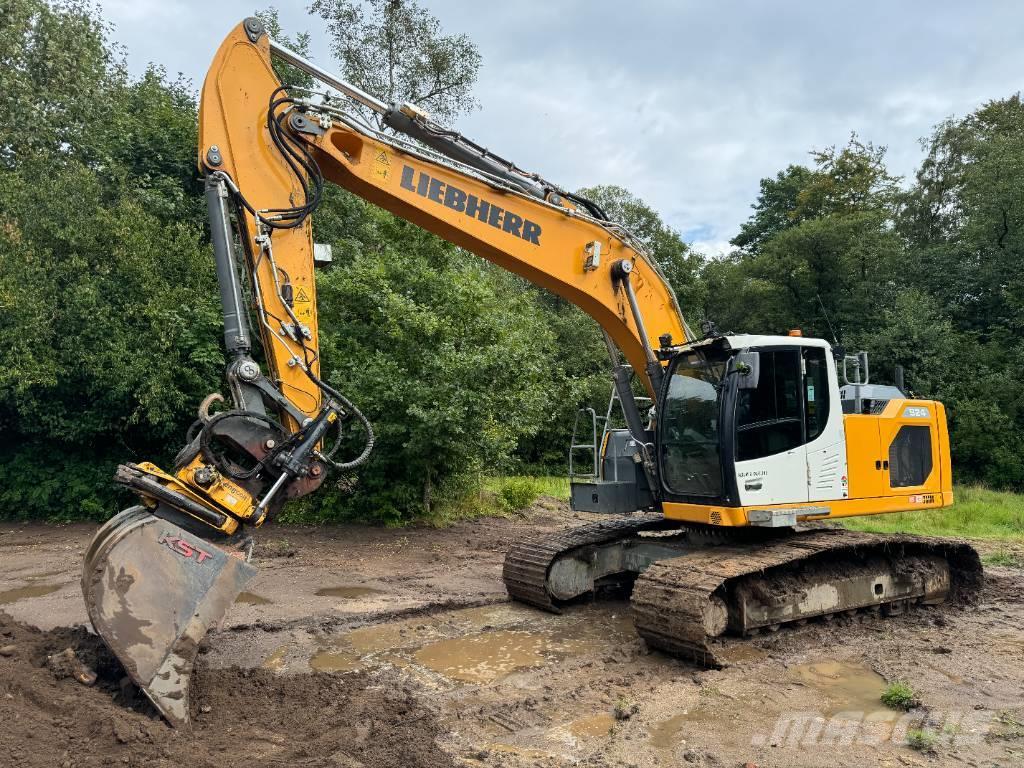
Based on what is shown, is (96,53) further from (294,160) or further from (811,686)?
(811,686)

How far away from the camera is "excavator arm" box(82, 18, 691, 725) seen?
14.7 feet

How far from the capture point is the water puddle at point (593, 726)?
4.65 m

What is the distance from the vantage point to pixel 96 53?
2039cm

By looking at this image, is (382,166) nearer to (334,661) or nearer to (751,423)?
(751,423)

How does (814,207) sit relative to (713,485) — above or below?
above

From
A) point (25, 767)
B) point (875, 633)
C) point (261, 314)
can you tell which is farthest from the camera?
point (875, 633)

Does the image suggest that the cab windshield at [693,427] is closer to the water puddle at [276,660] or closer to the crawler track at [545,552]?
the crawler track at [545,552]

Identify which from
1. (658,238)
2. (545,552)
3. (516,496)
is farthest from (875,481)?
(658,238)

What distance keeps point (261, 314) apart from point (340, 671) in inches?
106

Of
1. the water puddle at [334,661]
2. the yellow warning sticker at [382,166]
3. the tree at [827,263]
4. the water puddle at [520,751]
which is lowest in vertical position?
the water puddle at [520,751]

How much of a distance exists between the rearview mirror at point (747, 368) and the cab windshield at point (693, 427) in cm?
20

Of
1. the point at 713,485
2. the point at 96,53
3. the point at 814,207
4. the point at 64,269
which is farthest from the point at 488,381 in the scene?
the point at 814,207

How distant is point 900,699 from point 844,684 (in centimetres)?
50

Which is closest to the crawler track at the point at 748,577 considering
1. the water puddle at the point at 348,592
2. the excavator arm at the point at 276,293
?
the excavator arm at the point at 276,293
